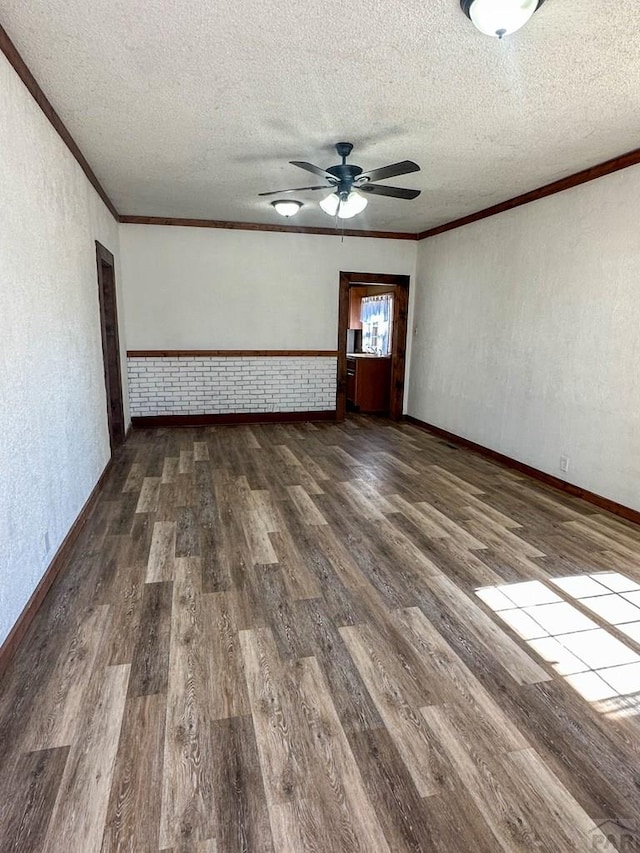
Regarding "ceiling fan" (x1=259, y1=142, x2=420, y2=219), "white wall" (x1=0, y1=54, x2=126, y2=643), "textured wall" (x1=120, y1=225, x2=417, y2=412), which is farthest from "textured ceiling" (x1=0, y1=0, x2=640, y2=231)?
"textured wall" (x1=120, y1=225, x2=417, y2=412)

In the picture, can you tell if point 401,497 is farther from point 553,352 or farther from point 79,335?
point 79,335

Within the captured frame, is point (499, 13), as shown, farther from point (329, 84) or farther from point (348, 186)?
point (348, 186)

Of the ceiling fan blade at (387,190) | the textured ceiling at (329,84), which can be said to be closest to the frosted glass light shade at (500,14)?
the textured ceiling at (329,84)

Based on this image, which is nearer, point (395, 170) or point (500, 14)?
point (500, 14)

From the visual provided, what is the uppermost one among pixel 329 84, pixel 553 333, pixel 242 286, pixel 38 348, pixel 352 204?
pixel 329 84

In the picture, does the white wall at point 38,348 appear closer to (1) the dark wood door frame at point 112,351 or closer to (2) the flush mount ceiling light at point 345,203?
(1) the dark wood door frame at point 112,351

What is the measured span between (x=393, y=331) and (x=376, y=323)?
9.41 feet

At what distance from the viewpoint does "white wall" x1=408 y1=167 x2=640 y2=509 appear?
368 cm

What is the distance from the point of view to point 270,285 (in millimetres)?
6609

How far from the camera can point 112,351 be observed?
545cm

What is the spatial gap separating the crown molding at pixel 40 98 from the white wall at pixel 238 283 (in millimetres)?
1958

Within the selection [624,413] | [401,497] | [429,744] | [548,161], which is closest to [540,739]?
[429,744]

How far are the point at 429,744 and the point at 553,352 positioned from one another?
12.1 feet

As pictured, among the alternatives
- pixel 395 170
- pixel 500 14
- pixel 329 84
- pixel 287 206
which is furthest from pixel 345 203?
pixel 500 14
